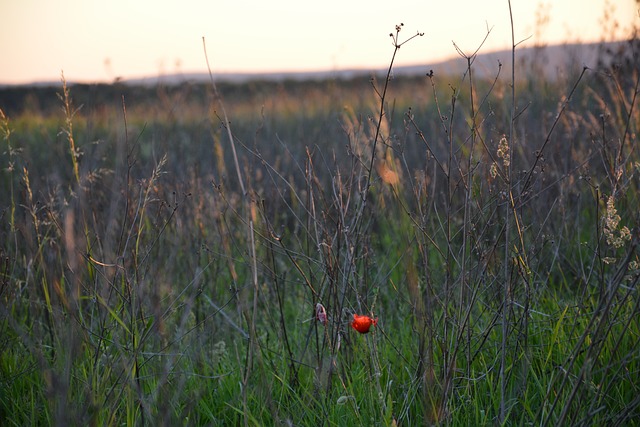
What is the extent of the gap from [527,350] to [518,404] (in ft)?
0.59

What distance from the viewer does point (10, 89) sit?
2402cm

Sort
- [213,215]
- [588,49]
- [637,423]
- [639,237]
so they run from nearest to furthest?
[639,237], [637,423], [213,215], [588,49]

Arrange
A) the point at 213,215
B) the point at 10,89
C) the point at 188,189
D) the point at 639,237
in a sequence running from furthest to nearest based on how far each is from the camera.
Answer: the point at 10,89
the point at 188,189
the point at 213,215
the point at 639,237

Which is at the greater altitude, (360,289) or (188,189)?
(188,189)

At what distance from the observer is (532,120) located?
5375mm

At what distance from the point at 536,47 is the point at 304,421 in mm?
4658

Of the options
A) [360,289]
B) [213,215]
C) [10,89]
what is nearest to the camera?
[360,289]

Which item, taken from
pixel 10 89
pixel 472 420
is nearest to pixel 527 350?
pixel 472 420

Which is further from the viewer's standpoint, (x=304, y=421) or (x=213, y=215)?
(x=213, y=215)

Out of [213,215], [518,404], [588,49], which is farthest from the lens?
[588,49]

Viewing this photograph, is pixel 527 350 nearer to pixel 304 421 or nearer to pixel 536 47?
pixel 304 421

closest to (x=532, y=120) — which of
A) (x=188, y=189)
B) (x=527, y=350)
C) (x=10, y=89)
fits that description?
(x=188, y=189)

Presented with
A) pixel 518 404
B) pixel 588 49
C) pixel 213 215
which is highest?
pixel 588 49

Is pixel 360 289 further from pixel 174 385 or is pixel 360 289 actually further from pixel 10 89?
pixel 10 89
